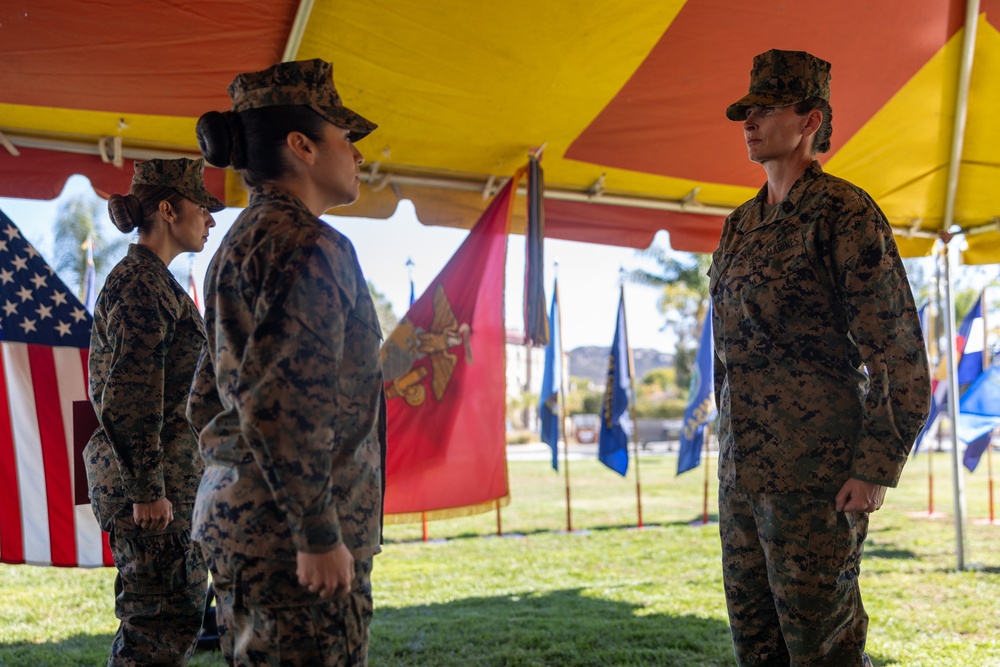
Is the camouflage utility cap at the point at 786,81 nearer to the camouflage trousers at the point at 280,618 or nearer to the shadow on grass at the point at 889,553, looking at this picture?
the camouflage trousers at the point at 280,618

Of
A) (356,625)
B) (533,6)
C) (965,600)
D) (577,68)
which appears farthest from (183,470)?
(965,600)

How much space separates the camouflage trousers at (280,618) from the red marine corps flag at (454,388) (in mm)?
3077

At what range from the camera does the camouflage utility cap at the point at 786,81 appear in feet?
6.77

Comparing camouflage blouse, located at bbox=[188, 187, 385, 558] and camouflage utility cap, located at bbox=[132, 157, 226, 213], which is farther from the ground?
camouflage utility cap, located at bbox=[132, 157, 226, 213]

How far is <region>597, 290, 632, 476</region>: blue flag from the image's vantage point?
8906 mm

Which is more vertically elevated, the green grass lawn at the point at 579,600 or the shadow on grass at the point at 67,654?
the shadow on grass at the point at 67,654

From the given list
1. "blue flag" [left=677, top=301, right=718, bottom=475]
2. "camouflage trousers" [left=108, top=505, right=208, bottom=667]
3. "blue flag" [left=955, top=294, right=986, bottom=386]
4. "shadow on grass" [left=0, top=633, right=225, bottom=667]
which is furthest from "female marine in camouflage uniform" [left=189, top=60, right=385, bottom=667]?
"blue flag" [left=677, top=301, right=718, bottom=475]

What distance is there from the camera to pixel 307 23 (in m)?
3.22

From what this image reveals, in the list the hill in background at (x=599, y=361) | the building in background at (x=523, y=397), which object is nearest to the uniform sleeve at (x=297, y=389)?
the building in background at (x=523, y=397)

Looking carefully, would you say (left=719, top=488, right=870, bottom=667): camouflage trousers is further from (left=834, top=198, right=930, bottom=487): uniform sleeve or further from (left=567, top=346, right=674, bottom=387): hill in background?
(left=567, top=346, right=674, bottom=387): hill in background

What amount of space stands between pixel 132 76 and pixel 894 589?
5.28 m

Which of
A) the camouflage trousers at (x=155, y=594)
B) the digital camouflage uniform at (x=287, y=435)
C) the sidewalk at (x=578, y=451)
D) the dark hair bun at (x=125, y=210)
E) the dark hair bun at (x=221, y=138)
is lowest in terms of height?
the sidewalk at (x=578, y=451)

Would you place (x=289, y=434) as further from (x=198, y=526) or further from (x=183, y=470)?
(x=183, y=470)

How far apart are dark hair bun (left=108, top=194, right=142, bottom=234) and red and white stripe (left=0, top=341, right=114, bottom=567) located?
67.6 inches
